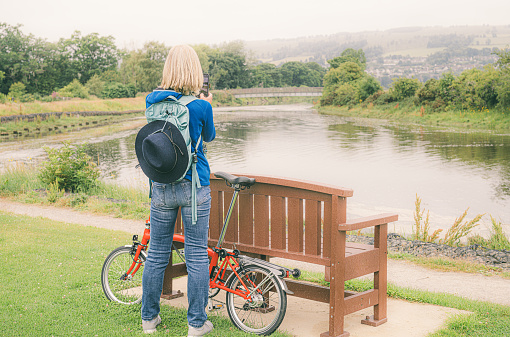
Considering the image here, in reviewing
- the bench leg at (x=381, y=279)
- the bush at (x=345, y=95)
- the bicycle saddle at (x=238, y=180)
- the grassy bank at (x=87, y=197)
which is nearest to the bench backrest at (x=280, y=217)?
the bicycle saddle at (x=238, y=180)

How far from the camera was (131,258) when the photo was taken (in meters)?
4.85

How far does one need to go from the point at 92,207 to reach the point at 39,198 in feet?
5.95

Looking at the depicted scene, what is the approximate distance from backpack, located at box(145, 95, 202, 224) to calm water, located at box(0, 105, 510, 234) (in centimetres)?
746

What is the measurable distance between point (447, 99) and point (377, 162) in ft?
70.7

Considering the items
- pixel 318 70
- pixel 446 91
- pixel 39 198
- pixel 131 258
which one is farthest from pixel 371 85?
pixel 318 70

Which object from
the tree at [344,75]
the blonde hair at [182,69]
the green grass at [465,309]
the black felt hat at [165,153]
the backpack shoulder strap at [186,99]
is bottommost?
the green grass at [465,309]

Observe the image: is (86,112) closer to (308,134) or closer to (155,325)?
(308,134)

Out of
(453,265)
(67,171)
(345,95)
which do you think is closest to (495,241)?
(453,265)

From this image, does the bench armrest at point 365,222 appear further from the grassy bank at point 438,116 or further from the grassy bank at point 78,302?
the grassy bank at point 438,116

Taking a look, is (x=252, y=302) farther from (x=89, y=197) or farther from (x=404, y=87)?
(x=404, y=87)

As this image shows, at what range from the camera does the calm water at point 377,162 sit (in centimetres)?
1385

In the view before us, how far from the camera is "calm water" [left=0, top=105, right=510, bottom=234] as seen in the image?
545 inches

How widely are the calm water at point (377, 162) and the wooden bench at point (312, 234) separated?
20.9ft

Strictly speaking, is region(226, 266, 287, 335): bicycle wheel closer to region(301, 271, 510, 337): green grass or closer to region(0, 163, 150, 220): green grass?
region(301, 271, 510, 337): green grass
